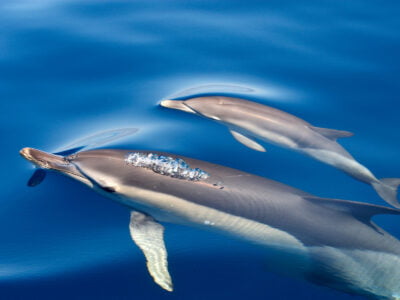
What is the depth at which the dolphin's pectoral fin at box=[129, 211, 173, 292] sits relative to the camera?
3.93 m

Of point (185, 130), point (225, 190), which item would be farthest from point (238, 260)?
point (185, 130)

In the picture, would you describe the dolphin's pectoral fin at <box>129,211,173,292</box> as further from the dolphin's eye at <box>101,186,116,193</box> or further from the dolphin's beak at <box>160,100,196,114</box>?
the dolphin's beak at <box>160,100,196,114</box>

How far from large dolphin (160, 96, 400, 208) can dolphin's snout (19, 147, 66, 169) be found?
2014 mm

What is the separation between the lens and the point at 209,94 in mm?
6984

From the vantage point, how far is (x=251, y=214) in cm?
439

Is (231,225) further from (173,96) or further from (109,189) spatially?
(173,96)

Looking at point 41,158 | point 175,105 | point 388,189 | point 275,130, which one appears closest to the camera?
point 41,158

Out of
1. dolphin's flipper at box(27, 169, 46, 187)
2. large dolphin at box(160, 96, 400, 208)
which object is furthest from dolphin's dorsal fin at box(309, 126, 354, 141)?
dolphin's flipper at box(27, 169, 46, 187)

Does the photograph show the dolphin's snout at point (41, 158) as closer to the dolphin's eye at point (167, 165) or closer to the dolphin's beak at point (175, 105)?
the dolphin's eye at point (167, 165)

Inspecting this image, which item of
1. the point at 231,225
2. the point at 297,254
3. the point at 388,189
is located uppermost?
the point at 388,189

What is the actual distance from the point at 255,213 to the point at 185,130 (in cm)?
201

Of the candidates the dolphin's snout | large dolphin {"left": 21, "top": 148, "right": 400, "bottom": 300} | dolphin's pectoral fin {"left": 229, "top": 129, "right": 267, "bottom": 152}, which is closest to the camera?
large dolphin {"left": 21, "top": 148, "right": 400, "bottom": 300}

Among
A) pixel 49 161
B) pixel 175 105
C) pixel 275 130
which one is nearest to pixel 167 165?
pixel 49 161

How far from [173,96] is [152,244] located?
294cm
